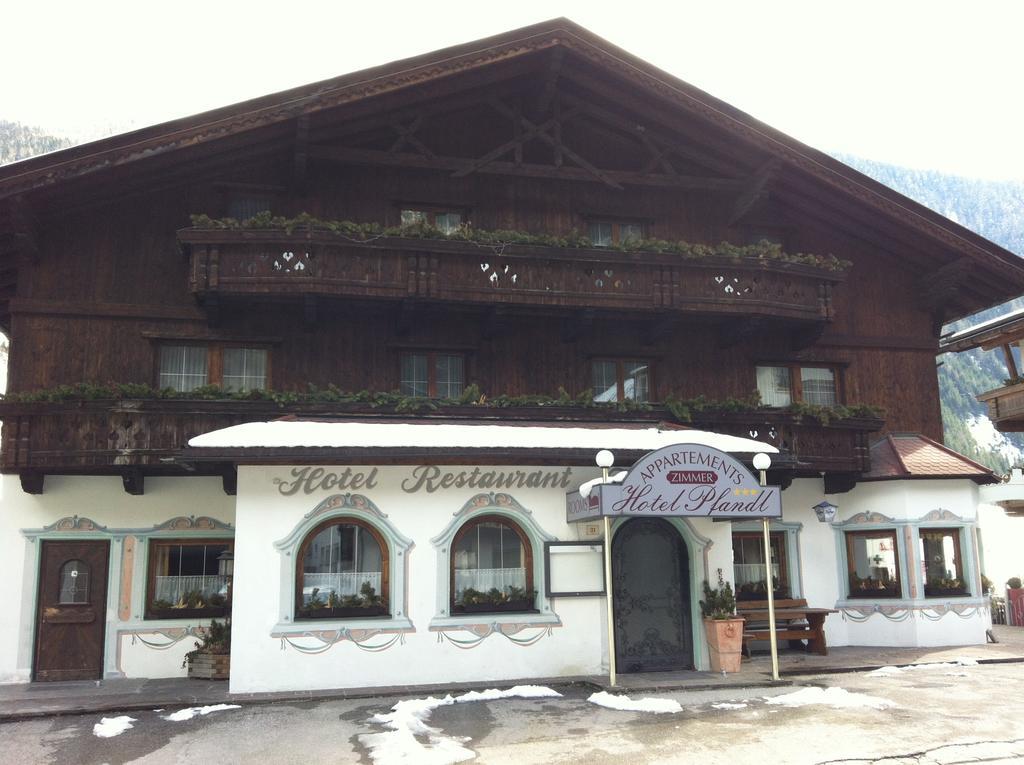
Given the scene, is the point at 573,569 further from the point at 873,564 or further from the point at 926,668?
the point at 873,564

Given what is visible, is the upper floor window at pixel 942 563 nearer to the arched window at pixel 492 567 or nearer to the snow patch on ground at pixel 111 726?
the arched window at pixel 492 567

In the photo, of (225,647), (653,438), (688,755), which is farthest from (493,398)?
(688,755)

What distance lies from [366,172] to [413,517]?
792 centimetres

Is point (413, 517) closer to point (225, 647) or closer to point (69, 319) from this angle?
point (225, 647)

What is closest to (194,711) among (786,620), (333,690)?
(333,690)

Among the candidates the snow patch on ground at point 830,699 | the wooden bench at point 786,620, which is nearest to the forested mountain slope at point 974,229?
the wooden bench at point 786,620

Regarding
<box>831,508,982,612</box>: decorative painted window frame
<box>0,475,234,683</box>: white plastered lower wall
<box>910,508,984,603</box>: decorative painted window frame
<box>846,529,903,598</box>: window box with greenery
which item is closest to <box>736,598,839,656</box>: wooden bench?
<box>831,508,982,612</box>: decorative painted window frame

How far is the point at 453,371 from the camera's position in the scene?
61.4 ft

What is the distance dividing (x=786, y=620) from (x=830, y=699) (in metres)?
5.33

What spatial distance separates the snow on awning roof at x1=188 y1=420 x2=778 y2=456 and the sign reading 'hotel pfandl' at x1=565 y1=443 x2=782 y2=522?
0.68 meters

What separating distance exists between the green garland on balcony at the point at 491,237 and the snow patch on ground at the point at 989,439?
112m

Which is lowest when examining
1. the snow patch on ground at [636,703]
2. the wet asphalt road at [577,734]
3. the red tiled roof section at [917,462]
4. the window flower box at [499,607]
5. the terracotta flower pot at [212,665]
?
the wet asphalt road at [577,734]

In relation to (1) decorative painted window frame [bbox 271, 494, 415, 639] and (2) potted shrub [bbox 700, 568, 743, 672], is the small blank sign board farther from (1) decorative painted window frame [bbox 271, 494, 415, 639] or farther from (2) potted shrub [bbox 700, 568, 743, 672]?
(1) decorative painted window frame [bbox 271, 494, 415, 639]

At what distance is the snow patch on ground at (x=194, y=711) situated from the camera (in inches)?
479
